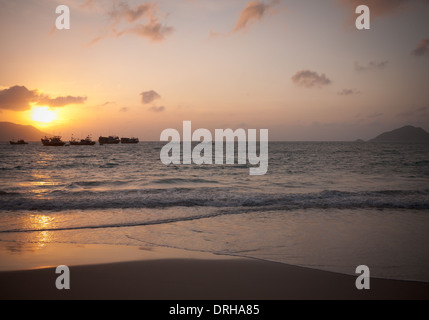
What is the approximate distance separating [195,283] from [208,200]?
430 inches

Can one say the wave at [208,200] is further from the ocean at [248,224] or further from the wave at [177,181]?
the wave at [177,181]

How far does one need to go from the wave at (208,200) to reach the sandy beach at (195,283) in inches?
315

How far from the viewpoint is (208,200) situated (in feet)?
53.6

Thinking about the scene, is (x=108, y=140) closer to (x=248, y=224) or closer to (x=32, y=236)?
(x=32, y=236)

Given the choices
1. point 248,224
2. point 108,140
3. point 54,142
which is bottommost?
point 248,224

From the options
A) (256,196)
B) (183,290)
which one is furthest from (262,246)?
(256,196)

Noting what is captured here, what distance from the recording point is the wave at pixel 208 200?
1441cm

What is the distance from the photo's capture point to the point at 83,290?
16.7 ft

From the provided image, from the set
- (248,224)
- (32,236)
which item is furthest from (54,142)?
(248,224)

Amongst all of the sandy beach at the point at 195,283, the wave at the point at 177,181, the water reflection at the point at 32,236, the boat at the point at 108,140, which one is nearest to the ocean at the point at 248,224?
the water reflection at the point at 32,236
